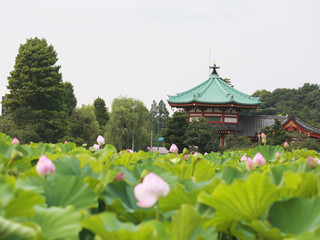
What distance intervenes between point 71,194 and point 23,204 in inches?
5.9

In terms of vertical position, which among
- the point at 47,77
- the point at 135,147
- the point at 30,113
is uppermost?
the point at 47,77

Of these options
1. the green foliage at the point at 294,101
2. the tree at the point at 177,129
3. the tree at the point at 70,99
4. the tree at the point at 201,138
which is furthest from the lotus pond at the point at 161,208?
the green foliage at the point at 294,101

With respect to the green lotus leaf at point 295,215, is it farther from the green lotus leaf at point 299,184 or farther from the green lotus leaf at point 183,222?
the green lotus leaf at point 183,222

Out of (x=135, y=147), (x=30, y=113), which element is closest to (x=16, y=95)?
(x=30, y=113)

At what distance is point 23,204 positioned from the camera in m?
0.57

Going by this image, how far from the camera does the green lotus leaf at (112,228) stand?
46 centimetres

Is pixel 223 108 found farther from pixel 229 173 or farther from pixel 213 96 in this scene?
pixel 229 173

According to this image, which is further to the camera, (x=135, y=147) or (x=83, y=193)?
(x=135, y=147)

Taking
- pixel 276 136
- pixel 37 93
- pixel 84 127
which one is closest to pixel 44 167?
pixel 276 136

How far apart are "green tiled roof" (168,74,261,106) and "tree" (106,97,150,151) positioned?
12.5 feet

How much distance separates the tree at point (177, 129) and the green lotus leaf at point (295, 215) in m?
17.1

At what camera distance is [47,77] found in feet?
66.3

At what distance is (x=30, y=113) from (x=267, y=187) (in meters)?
20.3

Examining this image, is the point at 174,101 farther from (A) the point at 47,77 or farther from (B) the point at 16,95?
(B) the point at 16,95
